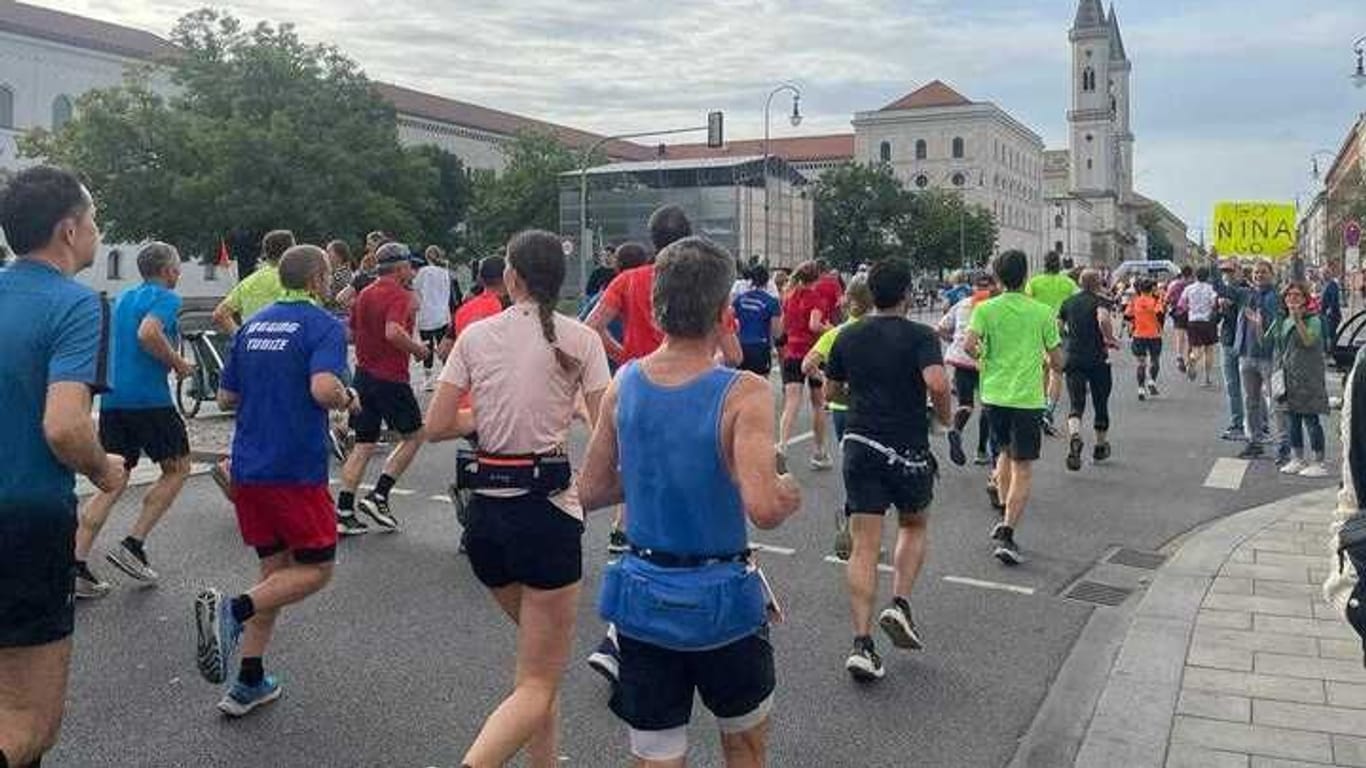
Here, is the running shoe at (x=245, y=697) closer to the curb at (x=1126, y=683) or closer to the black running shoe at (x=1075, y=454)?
the curb at (x=1126, y=683)

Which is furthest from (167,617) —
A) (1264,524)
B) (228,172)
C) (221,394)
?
(228,172)

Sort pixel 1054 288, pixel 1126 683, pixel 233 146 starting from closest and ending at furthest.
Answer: pixel 1126 683, pixel 1054 288, pixel 233 146

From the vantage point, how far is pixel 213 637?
15.0 feet

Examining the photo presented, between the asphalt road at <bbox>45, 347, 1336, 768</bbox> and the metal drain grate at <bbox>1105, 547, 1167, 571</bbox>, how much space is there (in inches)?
6.4

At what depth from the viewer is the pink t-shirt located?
4.04 meters

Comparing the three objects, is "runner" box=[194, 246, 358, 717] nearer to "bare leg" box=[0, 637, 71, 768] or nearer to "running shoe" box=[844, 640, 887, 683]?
"bare leg" box=[0, 637, 71, 768]

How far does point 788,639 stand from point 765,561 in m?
1.70

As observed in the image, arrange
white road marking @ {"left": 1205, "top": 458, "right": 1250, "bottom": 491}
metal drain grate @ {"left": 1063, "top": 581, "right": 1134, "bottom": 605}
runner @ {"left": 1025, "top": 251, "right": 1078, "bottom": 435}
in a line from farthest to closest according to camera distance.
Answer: runner @ {"left": 1025, "top": 251, "right": 1078, "bottom": 435} → white road marking @ {"left": 1205, "top": 458, "right": 1250, "bottom": 491} → metal drain grate @ {"left": 1063, "top": 581, "right": 1134, "bottom": 605}

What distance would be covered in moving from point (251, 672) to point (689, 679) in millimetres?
2547

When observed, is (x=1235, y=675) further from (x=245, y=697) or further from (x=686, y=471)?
(x=245, y=697)

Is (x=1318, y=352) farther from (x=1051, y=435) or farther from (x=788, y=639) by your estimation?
(x=788, y=639)

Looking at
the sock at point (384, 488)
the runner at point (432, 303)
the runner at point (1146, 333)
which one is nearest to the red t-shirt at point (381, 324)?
the sock at point (384, 488)

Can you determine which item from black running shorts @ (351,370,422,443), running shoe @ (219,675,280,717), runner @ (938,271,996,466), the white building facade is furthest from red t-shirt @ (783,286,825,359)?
the white building facade

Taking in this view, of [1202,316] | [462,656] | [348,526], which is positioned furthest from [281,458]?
[1202,316]
